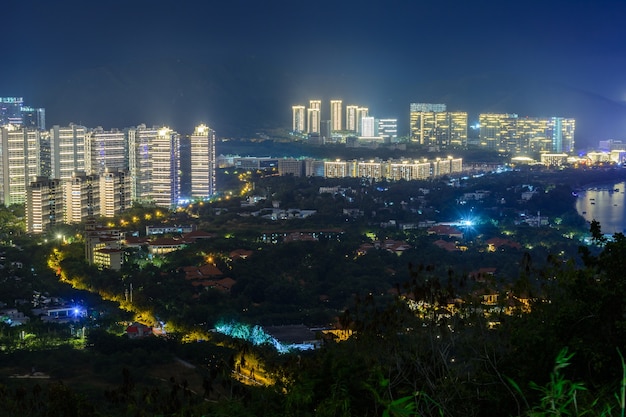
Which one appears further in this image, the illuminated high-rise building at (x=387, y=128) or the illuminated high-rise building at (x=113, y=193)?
the illuminated high-rise building at (x=387, y=128)

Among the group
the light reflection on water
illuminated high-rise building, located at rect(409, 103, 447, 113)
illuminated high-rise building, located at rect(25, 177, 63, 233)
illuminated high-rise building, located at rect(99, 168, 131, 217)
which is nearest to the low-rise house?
illuminated high-rise building, located at rect(25, 177, 63, 233)

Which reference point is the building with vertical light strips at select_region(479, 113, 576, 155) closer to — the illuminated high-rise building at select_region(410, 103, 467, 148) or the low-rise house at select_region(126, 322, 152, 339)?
the illuminated high-rise building at select_region(410, 103, 467, 148)

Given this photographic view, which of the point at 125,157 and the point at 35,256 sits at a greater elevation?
the point at 125,157

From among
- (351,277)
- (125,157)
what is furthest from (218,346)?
(125,157)

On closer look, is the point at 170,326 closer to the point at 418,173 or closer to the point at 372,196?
the point at 372,196

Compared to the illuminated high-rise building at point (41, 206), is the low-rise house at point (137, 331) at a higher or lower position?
lower

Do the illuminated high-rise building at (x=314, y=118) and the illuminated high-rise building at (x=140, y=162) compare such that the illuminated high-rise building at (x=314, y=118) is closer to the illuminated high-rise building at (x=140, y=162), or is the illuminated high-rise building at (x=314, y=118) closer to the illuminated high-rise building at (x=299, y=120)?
the illuminated high-rise building at (x=299, y=120)

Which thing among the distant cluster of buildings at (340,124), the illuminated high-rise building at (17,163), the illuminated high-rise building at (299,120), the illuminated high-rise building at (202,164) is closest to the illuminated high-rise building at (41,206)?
the illuminated high-rise building at (17,163)

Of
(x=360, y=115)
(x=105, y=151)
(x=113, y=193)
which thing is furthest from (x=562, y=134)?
(x=113, y=193)
